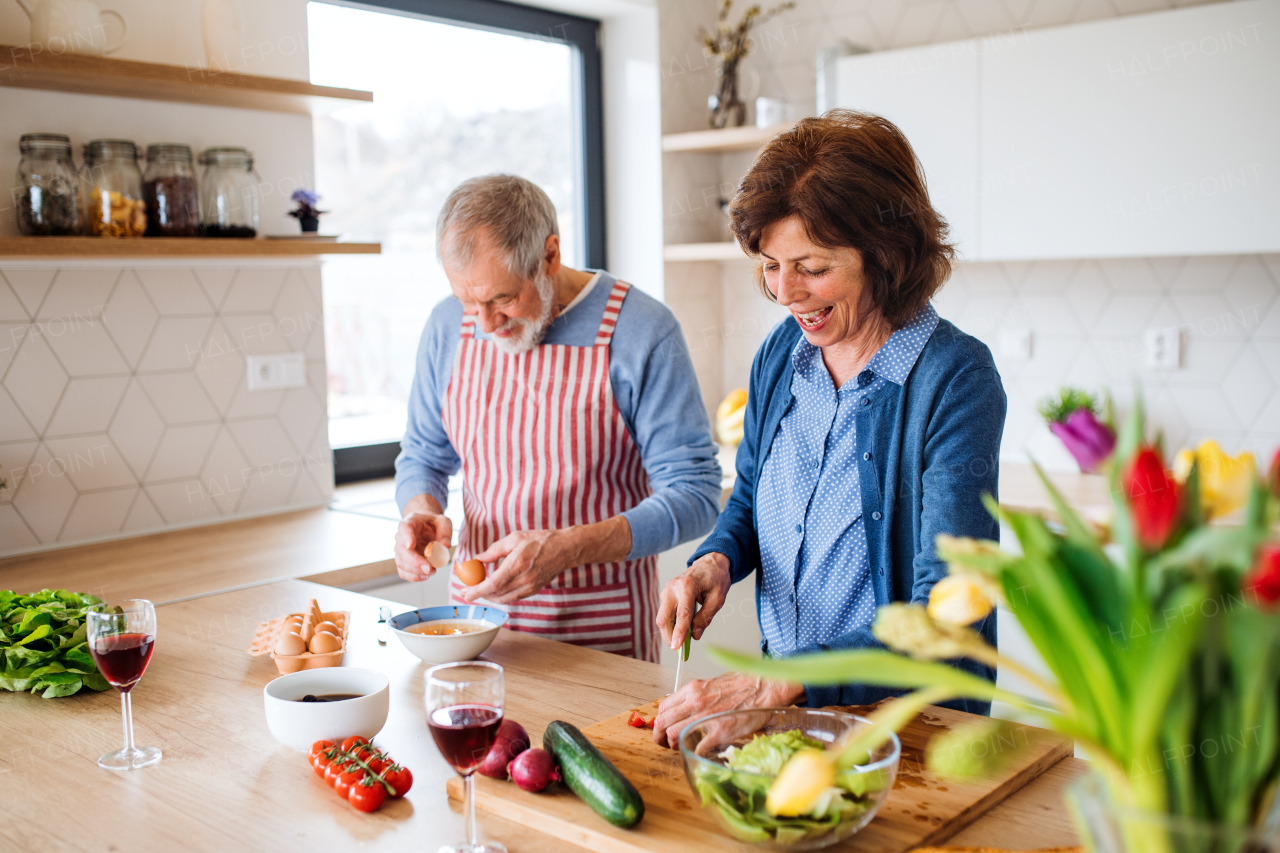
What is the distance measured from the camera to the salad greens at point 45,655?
4.62 feet

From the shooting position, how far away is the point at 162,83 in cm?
211

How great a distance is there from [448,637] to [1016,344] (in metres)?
2.27

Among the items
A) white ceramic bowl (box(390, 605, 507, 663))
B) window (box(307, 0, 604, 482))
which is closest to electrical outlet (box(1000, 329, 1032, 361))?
window (box(307, 0, 604, 482))

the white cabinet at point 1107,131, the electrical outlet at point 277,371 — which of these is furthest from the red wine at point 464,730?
the white cabinet at point 1107,131

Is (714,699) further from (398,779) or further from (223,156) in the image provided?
(223,156)

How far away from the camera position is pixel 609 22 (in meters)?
3.60

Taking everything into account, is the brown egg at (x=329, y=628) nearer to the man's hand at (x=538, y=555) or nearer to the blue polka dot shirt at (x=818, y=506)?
the man's hand at (x=538, y=555)

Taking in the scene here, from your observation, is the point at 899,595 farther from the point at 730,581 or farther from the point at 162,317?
the point at 162,317

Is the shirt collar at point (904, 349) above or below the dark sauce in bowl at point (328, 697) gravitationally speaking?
above

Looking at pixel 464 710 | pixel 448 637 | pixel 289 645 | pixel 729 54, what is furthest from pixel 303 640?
pixel 729 54

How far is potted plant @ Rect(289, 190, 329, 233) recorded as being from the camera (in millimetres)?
2395

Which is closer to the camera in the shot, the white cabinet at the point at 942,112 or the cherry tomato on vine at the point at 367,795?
the cherry tomato on vine at the point at 367,795

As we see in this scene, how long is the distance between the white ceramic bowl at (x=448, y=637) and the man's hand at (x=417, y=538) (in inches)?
5.1

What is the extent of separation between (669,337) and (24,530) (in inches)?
56.9
